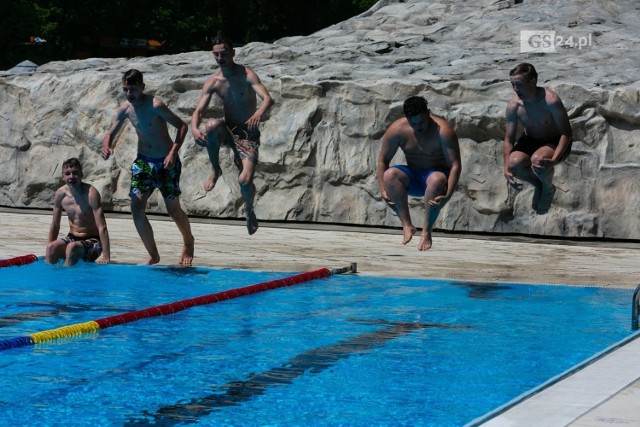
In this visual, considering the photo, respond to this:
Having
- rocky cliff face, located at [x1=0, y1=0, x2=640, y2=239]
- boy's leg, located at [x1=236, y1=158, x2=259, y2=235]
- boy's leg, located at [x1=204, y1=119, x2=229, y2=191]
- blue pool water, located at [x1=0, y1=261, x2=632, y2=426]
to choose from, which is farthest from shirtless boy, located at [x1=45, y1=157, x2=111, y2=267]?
rocky cliff face, located at [x1=0, y1=0, x2=640, y2=239]

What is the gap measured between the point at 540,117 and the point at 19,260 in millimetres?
4925

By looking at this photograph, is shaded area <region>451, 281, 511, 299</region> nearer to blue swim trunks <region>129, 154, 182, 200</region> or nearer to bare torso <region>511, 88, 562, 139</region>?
bare torso <region>511, 88, 562, 139</region>

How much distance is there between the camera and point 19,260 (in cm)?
1123

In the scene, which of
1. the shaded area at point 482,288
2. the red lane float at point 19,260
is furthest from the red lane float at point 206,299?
the red lane float at point 19,260

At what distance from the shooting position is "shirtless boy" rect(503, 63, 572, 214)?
9969 millimetres

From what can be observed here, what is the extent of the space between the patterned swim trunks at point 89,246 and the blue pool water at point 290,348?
0.35m

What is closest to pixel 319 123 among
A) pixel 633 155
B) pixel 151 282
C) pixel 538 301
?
pixel 633 155

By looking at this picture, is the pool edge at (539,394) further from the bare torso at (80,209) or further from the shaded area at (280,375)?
the bare torso at (80,209)

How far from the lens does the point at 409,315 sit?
8562mm

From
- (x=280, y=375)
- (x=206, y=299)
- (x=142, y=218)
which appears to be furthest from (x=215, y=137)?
(x=280, y=375)

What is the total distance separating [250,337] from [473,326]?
1548mm

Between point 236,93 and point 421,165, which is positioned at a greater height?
point 236,93

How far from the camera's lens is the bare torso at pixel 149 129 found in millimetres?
11109

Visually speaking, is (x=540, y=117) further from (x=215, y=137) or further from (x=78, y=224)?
(x=78, y=224)
